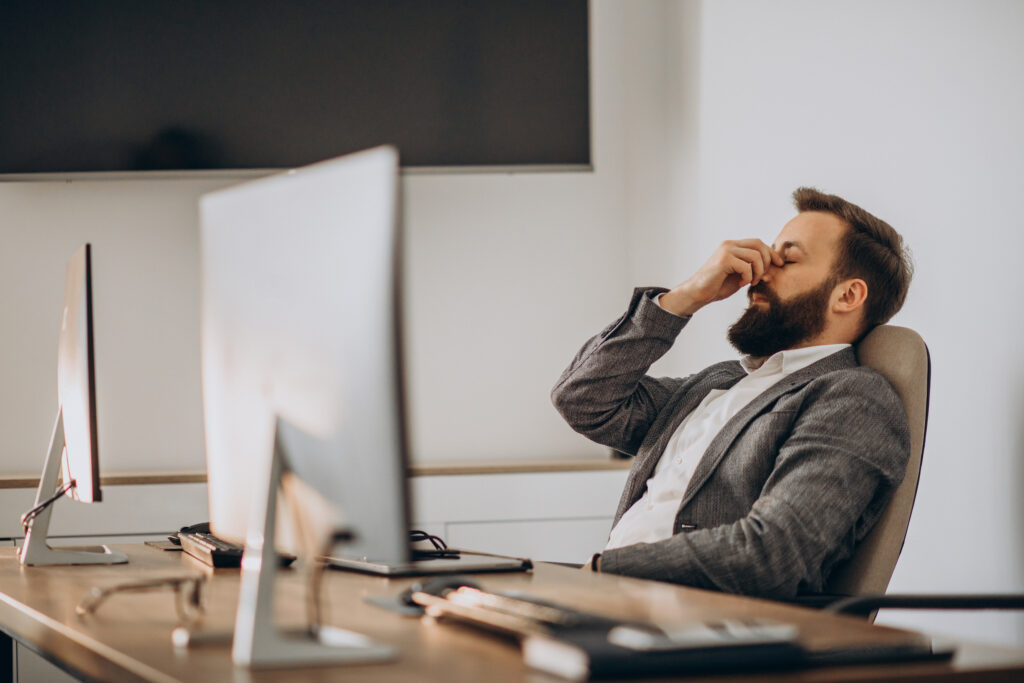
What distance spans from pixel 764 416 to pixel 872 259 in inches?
16.5

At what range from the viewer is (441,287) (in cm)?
350

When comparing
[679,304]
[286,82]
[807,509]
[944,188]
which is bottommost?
[807,509]

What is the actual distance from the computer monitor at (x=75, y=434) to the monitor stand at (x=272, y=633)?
74 cm

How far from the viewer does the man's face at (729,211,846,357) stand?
194 cm

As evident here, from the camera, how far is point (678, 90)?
3303 millimetres

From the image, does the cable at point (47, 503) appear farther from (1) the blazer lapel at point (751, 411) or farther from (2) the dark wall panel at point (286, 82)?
(2) the dark wall panel at point (286, 82)

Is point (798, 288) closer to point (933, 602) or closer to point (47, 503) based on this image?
point (933, 602)

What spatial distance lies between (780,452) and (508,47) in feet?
6.98

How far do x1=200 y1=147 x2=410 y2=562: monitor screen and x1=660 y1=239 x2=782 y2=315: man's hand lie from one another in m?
1.15

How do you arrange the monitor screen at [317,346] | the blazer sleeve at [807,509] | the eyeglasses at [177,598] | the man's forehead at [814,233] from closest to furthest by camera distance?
the monitor screen at [317,346] → the eyeglasses at [177,598] → the blazer sleeve at [807,509] → the man's forehead at [814,233]

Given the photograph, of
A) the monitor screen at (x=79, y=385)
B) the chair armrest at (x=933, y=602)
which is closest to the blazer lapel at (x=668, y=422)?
the chair armrest at (x=933, y=602)

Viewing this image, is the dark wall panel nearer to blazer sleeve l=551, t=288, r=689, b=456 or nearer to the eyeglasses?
blazer sleeve l=551, t=288, r=689, b=456

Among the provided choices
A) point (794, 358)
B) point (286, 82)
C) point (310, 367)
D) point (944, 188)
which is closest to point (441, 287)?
point (286, 82)

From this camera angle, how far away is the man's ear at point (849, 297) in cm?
192
